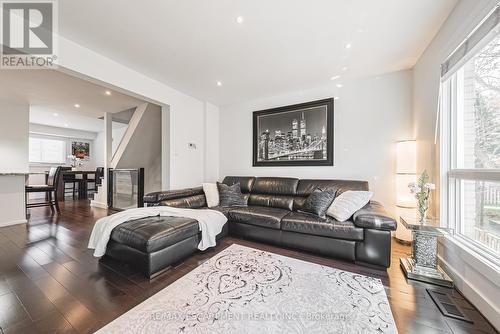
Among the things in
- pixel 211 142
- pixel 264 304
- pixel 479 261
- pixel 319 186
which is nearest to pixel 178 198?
pixel 211 142

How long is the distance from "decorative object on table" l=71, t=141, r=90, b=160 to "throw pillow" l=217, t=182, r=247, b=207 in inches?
286

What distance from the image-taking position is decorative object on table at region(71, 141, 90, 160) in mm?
7469

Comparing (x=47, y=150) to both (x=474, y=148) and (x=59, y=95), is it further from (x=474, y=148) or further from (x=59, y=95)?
(x=474, y=148)

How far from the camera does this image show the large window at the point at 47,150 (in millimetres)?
6723

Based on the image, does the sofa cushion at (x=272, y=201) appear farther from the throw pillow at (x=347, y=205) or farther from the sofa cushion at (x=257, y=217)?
the throw pillow at (x=347, y=205)

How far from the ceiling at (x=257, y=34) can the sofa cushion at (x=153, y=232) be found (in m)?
2.18

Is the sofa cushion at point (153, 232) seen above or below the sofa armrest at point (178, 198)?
below

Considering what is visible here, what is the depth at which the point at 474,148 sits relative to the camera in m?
1.76

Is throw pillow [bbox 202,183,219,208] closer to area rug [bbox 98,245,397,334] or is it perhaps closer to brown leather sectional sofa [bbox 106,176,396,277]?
brown leather sectional sofa [bbox 106,176,396,277]

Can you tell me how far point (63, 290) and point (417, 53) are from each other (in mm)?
4786

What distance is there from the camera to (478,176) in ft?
5.29

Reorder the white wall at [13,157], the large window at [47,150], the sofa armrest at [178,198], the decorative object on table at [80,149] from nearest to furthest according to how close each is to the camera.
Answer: the sofa armrest at [178,198]
the white wall at [13,157]
the large window at [47,150]
the decorative object on table at [80,149]

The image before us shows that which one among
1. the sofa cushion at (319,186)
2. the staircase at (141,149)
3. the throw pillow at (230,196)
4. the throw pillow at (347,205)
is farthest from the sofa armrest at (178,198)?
the staircase at (141,149)

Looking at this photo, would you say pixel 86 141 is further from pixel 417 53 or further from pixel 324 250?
pixel 417 53
